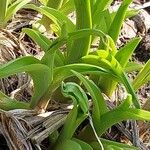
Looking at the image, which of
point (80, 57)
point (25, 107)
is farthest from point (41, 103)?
point (80, 57)

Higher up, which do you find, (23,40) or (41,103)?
(23,40)

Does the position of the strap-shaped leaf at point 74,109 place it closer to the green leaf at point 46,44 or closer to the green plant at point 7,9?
the green leaf at point 46,44

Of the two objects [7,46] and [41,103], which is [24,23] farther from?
[41,103]

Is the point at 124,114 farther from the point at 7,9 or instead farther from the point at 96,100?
the point at 7,9

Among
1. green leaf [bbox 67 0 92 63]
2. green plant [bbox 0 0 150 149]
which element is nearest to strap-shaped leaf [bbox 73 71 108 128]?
green plant [bbox 0 0 150 149]

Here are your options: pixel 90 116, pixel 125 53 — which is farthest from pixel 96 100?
pixel 125 53

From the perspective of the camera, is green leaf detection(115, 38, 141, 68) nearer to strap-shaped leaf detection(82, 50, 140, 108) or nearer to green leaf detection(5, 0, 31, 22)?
strap-shaped leaf detection(82, 50, 140, 108)
